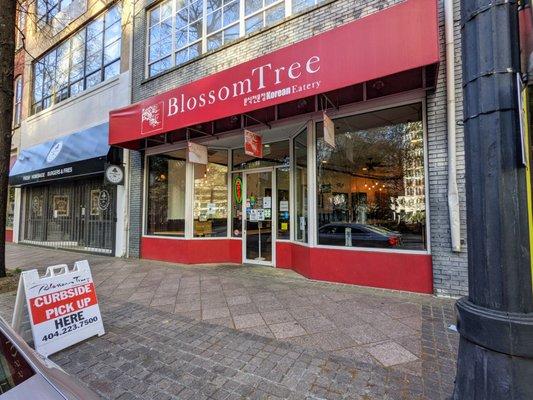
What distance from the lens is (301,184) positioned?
7875 mm

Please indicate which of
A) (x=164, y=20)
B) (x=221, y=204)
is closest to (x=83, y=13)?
(x=164, y=20)

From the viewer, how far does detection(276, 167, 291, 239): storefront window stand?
827 cm

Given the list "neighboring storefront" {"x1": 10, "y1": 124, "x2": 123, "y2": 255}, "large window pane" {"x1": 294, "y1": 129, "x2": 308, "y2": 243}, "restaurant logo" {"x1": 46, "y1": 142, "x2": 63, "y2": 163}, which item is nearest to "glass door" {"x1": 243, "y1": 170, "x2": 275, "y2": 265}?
"large window pane" {"x1": 294, "y1": 129, "x2": 308, "y2": 243}

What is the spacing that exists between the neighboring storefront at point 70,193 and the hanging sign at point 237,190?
12.8ft

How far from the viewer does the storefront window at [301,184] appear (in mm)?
7609

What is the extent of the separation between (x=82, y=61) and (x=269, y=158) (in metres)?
9.30

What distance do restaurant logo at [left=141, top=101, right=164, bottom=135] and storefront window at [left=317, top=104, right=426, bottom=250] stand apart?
3.86 m

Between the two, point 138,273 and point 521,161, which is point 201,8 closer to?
point 138,273

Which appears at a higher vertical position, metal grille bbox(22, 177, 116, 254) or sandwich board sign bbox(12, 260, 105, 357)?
metal grille bbox(22, 177, 116, 254)

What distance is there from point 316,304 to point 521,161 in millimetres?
3985

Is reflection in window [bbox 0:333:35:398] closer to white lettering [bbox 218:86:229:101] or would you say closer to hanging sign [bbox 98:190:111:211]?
white lettering [bbox 218:86:229:101]

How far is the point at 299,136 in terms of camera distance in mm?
7871

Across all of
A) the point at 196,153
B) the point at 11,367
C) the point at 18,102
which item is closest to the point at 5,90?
the point at 196,153

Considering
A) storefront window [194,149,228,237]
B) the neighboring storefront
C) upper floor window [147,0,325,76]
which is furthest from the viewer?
the neighboring storefront
